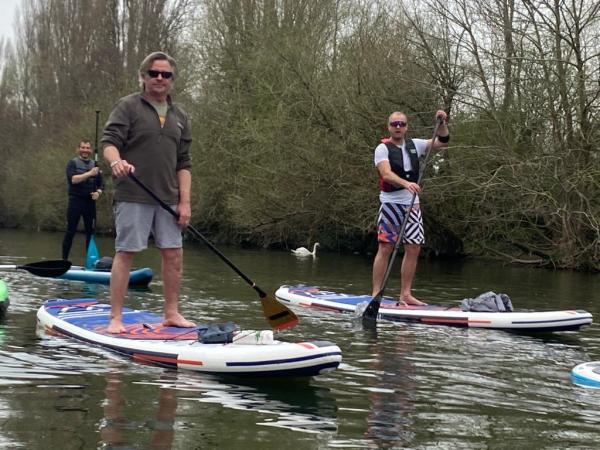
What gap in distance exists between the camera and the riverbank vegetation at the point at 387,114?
1672cm

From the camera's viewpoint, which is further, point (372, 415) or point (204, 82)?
point (204, 82)

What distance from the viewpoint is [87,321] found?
632 centimetres

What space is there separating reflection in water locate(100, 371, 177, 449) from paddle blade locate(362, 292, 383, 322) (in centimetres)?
319

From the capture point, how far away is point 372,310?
300 inches

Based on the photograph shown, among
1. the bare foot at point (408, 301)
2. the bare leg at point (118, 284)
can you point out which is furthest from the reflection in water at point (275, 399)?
the bare foot at point (408, 301)

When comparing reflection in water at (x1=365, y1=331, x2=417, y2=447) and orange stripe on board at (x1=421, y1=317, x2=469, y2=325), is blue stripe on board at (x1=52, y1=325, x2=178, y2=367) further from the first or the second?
orange stripe on board at (x1=421, y1=317, x2=469, y2=325)

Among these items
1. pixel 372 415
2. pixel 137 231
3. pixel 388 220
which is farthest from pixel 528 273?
pixel 372 415

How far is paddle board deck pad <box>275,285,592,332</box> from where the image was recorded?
23.6ft

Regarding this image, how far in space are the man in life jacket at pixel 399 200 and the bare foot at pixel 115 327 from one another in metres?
3.02

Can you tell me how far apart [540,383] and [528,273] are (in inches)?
454

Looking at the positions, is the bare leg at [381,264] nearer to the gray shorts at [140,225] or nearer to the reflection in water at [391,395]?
the reflection in water at [391,395]

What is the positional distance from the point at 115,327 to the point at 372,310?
8.17 ft

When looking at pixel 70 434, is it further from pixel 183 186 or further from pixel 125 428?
pixel 183 186

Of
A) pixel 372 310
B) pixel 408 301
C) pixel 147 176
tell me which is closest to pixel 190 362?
pixel 147 176
